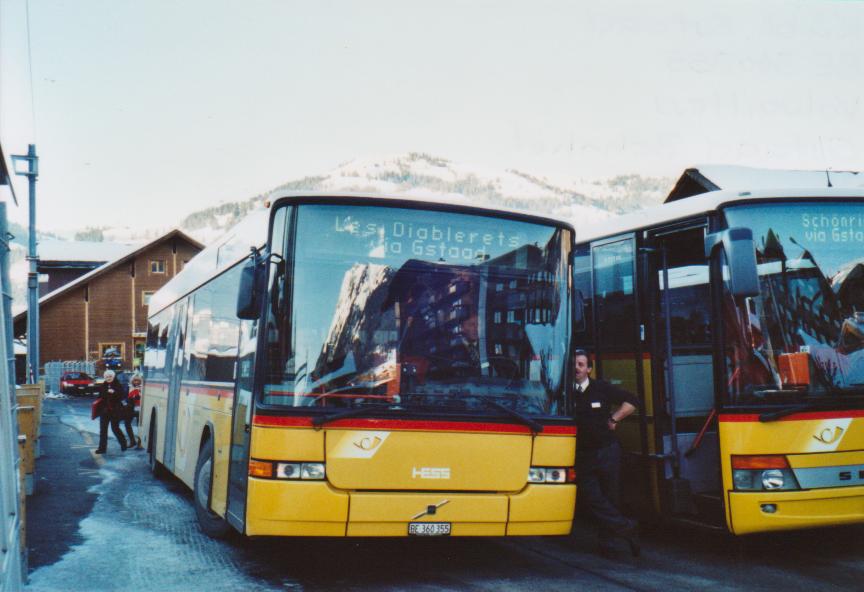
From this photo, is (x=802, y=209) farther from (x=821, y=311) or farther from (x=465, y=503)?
(x=465, y=503)

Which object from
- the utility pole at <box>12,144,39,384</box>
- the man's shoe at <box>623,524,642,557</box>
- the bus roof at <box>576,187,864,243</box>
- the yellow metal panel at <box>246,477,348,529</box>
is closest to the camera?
the yellow metal panel at <box>246,477,348,529</box>

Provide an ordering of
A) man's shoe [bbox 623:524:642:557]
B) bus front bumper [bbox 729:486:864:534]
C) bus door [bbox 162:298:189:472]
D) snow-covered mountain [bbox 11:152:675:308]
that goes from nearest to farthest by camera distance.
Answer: bus front bumper [bbox 729:486:864:534] → man's shoe [bbox 623:524:642:557] → bus door [bbox 162:298:189:472] → snow-covered mountain [bbox 11:152:675:308]

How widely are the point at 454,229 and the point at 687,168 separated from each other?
89.1 ft

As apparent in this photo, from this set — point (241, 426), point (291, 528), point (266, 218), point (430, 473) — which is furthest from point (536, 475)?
point (266, 218)

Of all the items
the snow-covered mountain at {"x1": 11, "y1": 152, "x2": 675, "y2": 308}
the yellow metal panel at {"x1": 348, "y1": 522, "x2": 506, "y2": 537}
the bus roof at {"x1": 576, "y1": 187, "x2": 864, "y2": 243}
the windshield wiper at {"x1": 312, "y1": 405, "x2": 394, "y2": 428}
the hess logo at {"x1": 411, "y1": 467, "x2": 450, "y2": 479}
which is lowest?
the yellow metal panel at {"x1": 348, "y1": 522, "x2": 506, "y2": 537}

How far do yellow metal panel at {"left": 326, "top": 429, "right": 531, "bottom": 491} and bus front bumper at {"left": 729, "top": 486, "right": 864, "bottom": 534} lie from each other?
176 centimetres

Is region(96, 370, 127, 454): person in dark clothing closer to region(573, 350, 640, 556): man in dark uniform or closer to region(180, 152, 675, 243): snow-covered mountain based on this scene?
region(573, 350, 640, 556): man in dark uniform

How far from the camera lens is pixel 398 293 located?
718 centimetres

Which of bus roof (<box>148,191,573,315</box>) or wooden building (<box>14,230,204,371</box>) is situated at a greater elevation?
wooden building (<box>14,230,204,371</box>)

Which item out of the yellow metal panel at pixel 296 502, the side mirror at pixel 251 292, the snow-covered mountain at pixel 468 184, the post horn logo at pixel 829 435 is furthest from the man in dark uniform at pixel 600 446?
the snow-covered mountain at pixel 468 184

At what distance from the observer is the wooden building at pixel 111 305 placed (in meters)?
65.4

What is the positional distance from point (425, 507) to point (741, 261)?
2.97 meters

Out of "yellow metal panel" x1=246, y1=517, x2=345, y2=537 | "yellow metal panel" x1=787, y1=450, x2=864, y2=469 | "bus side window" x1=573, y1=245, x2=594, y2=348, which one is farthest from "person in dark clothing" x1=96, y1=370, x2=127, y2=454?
"yellow metal panel" x1=787, y1=450, x2=864, y2=469

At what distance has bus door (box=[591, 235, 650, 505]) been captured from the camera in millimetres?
9031
